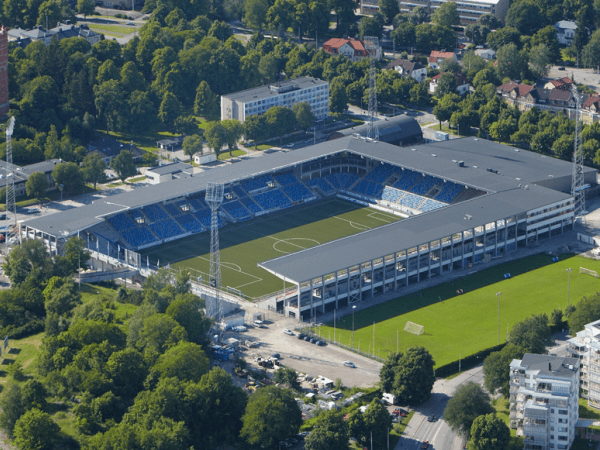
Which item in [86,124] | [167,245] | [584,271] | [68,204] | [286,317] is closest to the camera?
[286,317]

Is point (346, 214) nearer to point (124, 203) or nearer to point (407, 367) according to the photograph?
point (124, 203)

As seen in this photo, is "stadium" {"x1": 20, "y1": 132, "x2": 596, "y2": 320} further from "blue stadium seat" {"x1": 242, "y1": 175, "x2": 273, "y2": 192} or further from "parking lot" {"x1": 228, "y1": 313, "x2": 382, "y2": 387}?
"parking lot" {"x1": 228, "y1": 313, "x2": 382, "y2": 387}

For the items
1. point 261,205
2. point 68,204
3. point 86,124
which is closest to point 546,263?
point 261,205

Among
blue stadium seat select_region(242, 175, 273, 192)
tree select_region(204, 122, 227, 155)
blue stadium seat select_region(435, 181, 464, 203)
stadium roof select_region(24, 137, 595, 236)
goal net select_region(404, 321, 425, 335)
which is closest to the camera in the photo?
goal net select_region(404, 321, 425, 335)

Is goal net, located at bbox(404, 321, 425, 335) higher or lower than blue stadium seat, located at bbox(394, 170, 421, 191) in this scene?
lower

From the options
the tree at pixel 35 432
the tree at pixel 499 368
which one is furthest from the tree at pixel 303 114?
the tree at pixel 35 432

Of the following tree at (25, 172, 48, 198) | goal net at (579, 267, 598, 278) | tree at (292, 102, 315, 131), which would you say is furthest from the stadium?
tree at (292, 102, 315, 131)
